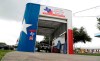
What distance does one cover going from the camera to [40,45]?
117ft

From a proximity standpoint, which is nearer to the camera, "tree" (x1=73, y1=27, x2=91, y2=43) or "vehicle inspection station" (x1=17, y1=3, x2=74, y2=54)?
"vehicle inspection station" (x1=17, y1=3, x2=74, y2=54)

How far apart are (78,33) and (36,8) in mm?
38573

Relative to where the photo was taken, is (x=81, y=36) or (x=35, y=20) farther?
(x=81, y=36)

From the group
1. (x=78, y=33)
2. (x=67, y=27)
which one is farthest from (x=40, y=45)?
(x=78, y=33)

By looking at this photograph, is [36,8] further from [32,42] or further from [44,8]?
[32,42]

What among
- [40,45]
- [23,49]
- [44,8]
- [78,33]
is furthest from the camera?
[78,33]

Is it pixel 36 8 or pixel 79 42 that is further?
pixel 79 42

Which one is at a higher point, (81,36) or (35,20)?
(81,36)

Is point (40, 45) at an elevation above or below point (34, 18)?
below

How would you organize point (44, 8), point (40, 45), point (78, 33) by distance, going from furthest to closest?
point (78, 33) < point (40, 45) < point (44, 8)

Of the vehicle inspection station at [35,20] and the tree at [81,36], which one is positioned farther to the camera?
the tree at [81,36]

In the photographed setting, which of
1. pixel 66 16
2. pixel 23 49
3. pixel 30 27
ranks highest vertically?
pixel 66 16

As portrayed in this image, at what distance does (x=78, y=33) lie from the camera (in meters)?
61.6

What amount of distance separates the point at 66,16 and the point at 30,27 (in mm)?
4868
